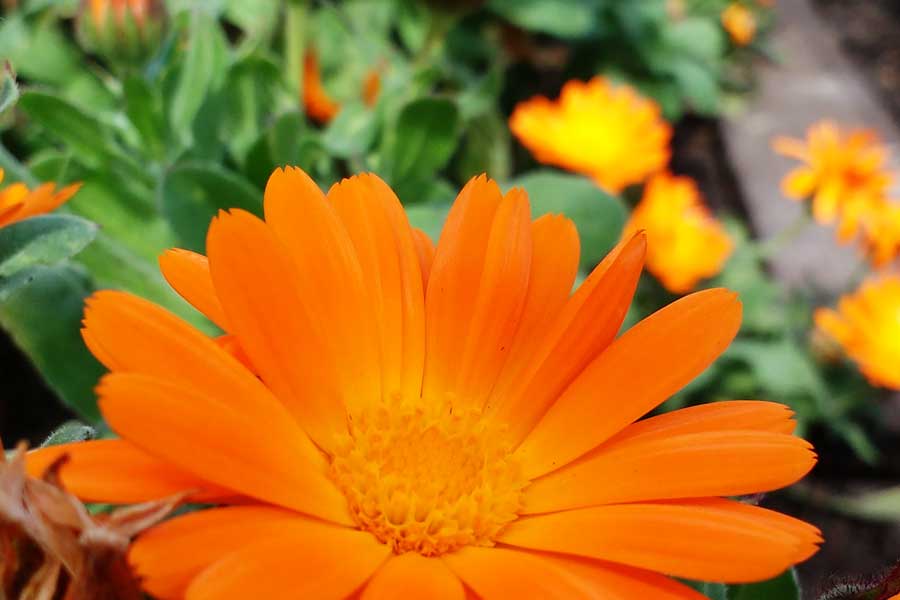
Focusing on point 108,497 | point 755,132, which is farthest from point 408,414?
point 755,132

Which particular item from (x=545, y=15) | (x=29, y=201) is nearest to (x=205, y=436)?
(x=29, y=201)

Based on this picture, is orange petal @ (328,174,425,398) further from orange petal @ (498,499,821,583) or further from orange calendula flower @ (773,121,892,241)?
orange calendula flower @ (773,121,892,241)

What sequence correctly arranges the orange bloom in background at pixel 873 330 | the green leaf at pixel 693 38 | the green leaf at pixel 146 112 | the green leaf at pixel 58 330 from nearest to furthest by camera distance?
the green leaf at pixel 58 330, the green leaf at pixel 146 112, the orange bloom in background at pixel 873 330, the green leaf at pixel 693 38

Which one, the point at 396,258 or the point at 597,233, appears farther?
the point at 597,233

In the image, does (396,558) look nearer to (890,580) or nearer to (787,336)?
(890,580)

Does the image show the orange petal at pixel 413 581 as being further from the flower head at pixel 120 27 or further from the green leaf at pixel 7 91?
the flower head at pixel 120 27

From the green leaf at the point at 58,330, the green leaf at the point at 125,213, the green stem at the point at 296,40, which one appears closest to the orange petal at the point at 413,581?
the green leaf at the point at 58,330

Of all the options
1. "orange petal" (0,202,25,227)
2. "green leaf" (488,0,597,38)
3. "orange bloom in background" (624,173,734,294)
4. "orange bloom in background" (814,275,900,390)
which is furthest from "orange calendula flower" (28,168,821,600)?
"green leaf" (488,0,597,38)
